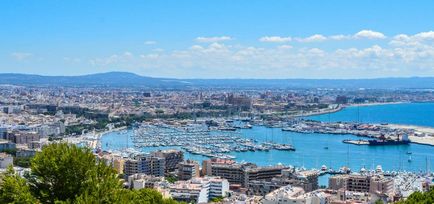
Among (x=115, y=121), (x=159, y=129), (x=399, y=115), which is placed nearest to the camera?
(x=159, y=129)

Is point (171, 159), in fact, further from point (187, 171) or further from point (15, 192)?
point (15, 192)

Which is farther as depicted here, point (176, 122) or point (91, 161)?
point (176, 122)

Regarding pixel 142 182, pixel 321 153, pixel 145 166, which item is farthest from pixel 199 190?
pixel 321 153

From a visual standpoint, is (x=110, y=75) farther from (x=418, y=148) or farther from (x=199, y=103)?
(x=418, y=148)

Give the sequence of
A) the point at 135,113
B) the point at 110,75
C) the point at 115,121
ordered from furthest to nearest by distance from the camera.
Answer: the point at 110,75 → the point at 135,113 → the point at 115,121

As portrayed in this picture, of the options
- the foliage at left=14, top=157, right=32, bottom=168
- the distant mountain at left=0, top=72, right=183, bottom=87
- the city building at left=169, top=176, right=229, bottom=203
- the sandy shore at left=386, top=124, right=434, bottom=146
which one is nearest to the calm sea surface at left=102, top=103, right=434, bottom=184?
the sandy shore at left=386, top=124, right=434, bottom=146

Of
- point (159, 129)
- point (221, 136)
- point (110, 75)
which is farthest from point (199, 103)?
point (110, 75)

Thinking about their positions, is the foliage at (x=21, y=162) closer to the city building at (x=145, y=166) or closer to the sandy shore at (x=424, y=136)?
the city building at (x=145, y=166)

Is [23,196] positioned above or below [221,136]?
above
